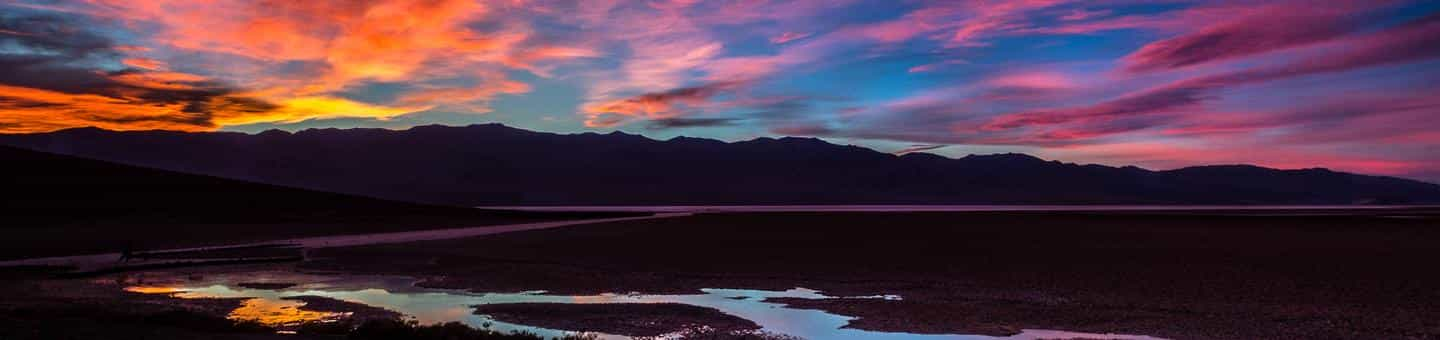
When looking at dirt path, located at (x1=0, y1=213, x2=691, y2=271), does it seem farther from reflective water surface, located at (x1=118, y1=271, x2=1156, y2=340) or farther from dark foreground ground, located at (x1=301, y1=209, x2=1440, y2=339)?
reflective water surface, located at (x1=118, y1=271, x2=1156, y2=340)

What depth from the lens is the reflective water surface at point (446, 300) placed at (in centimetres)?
1775

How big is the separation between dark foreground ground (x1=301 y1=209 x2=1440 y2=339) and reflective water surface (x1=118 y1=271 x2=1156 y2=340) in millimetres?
904

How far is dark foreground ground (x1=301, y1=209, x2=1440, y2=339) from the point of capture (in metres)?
19.0

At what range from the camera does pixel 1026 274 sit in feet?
93.8

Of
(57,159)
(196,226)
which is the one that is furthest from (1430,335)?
(57,159)

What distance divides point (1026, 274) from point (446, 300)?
683 inches

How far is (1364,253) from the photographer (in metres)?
36.8

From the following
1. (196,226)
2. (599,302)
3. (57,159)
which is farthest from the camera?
(57,159)

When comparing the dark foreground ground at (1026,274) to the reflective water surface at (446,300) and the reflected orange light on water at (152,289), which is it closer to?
the reflective water surface at (446,300)

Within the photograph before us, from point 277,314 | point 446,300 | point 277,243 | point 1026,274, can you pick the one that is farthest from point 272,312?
point 277,243

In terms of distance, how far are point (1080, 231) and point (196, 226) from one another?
55497 millimetres

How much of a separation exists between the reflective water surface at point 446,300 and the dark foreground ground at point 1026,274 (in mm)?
904

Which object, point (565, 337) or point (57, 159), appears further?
point (57, 159)

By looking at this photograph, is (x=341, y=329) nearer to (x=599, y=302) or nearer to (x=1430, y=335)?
(x=599, y=302)
